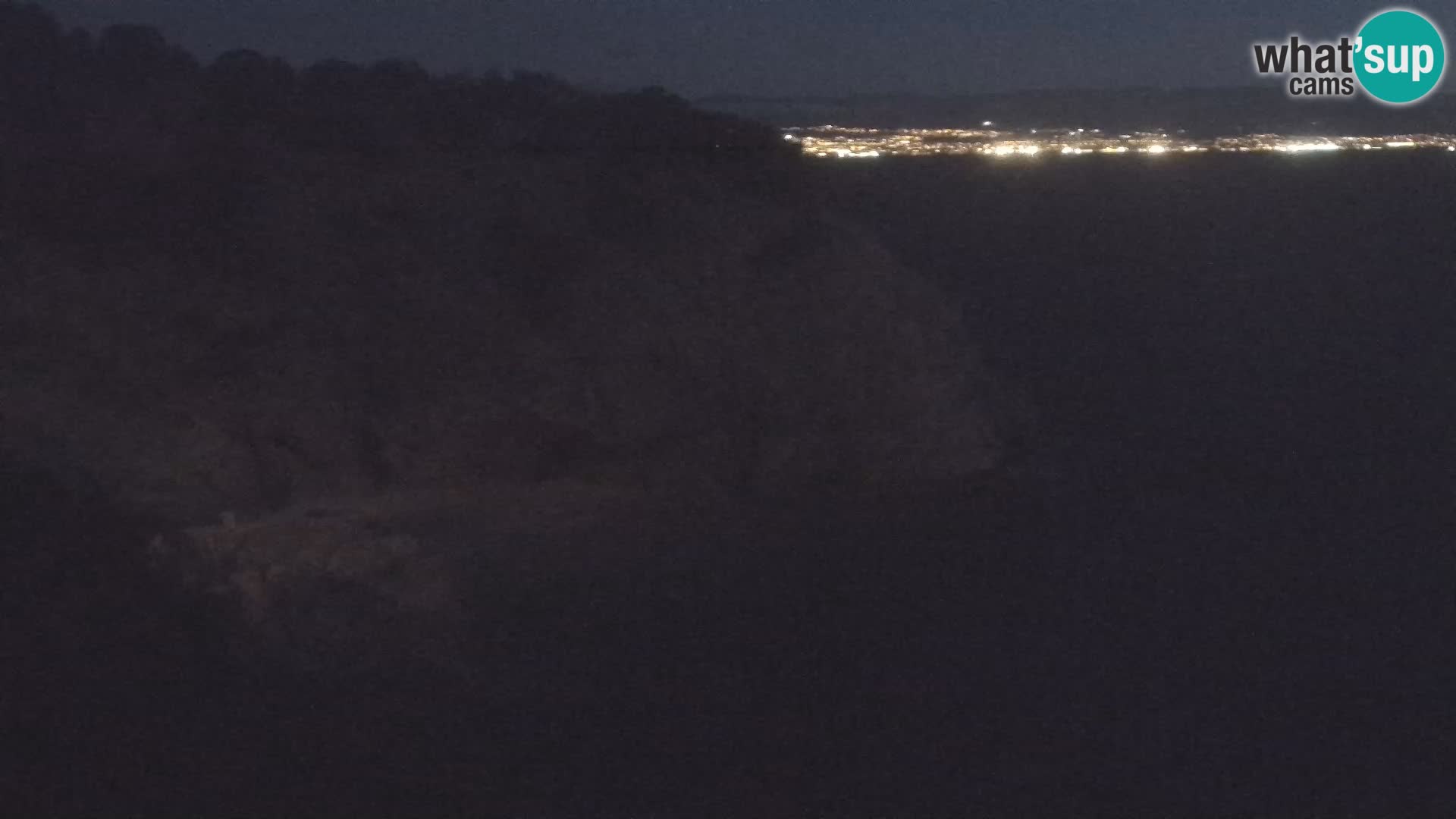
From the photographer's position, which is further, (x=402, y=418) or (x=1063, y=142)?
(x=1063, y=142)

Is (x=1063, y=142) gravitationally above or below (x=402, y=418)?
above

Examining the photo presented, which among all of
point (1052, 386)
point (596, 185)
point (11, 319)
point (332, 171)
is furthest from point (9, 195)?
point (1052, 386)

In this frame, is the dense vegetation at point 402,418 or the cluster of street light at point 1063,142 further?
the cluster of street light at point 1063,142

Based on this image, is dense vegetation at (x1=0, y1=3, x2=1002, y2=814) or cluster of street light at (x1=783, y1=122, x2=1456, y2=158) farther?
cluster of street light at (x1=783, y1=122, x2=1456, y2=158)

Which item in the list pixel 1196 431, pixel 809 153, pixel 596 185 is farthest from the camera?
pixel 1196 431

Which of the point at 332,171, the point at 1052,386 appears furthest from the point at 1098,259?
the point at 332,171

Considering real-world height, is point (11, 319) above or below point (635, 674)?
above

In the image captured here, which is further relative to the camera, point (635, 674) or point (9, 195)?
point (9, 195)

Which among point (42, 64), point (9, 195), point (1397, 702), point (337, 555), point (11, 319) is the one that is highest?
point (42, 64)

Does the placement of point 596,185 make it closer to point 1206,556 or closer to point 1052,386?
point 1206,556

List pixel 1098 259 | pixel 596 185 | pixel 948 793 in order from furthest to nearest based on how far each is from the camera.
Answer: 1. pixel 1098 259
2. pixel 596 185
3. pixel 948 793
